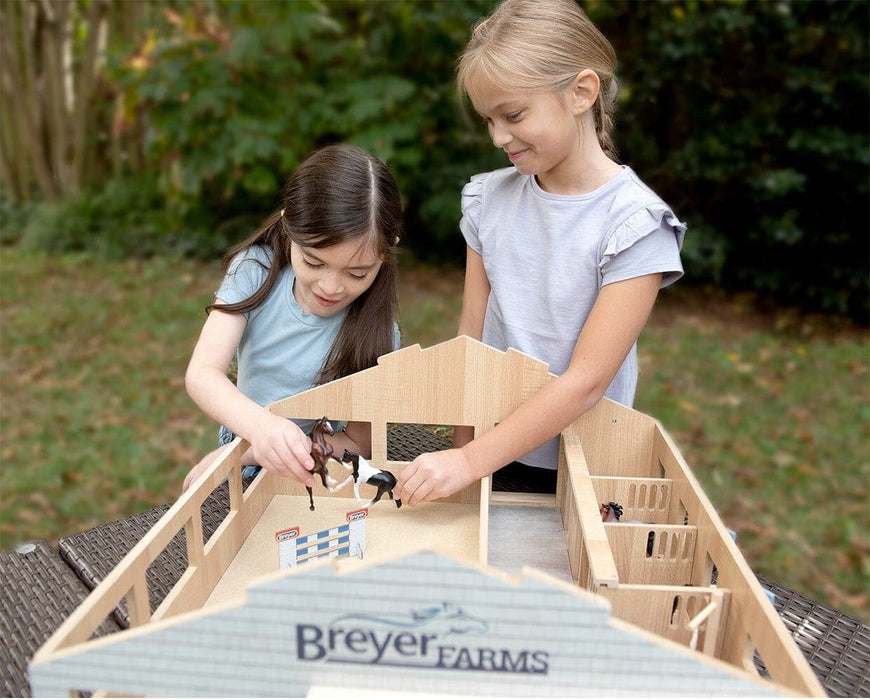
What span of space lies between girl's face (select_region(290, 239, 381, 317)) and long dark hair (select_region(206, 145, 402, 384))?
2 cm

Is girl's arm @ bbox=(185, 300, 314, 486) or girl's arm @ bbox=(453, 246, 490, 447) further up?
girl's arm @ bbox=(453, 246, 490, 447)

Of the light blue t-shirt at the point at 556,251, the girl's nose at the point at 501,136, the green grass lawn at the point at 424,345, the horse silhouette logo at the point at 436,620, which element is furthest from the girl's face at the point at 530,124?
the green grass lawn at the point at 424,345

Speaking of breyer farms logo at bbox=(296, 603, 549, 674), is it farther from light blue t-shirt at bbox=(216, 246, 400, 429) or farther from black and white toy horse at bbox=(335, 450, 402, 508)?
light blue t-shirt at bbox=(216, 246, 400, 429)

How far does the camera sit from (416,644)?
909 millimetres

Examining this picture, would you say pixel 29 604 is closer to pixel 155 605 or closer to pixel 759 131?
pixel 155 605

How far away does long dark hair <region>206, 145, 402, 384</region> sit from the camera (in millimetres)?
1586

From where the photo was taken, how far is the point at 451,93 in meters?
5.24

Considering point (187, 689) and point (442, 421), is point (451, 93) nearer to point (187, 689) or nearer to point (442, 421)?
point (442, 421)

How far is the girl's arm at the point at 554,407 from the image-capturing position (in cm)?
141

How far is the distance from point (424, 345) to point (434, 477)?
9.88 feet

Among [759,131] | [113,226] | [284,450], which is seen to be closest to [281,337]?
[284,450]

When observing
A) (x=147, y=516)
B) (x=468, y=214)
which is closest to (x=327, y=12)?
(x=468, y=214)

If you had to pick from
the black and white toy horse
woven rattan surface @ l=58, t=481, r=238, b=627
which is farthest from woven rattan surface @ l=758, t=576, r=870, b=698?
woven rattan surface @ l=58, t=481, r=238, b=627

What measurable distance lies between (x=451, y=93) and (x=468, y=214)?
3687mm
